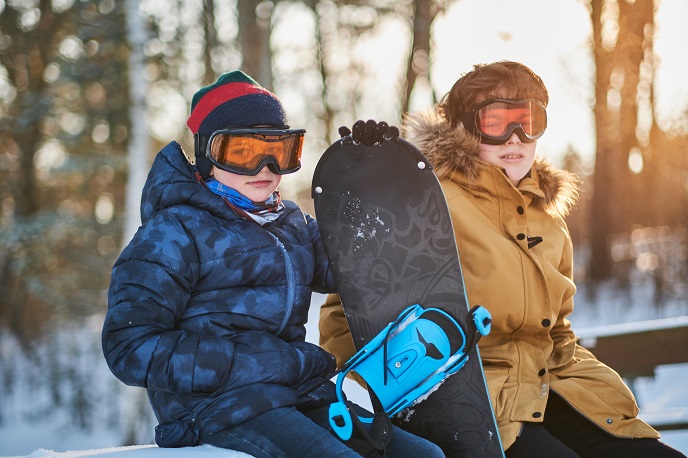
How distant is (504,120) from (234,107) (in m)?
1.00

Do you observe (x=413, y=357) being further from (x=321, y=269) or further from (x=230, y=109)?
(x=230, y=109)

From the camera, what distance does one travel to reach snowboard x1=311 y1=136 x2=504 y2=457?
6.98 ft

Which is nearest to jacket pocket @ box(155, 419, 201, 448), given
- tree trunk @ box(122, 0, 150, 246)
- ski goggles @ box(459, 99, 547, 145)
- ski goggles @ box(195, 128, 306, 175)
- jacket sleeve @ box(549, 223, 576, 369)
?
ski goggles @ box(195, 128, 306, 175)

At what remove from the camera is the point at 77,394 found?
918 centimetres

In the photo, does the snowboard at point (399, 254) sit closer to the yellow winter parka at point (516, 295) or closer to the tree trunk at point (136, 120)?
the yellow winter parka at point (516, 295)

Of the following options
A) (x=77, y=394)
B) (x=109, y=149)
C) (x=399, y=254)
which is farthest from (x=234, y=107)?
(x=109, y=149)

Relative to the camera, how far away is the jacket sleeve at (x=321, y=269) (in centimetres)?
230

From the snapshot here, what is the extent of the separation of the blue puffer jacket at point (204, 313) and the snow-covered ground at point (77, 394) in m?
5.10

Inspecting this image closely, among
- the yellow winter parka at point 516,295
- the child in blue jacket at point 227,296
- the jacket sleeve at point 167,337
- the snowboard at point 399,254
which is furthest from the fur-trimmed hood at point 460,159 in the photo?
the jacket sleeve at point 167,337

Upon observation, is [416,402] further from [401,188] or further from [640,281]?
[640,281]

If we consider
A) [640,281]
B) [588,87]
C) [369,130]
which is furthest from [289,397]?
[588,87]

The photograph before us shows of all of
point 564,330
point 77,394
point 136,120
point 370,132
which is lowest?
point 77,394

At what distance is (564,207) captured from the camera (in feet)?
8.25

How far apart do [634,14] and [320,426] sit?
9.58 metres
